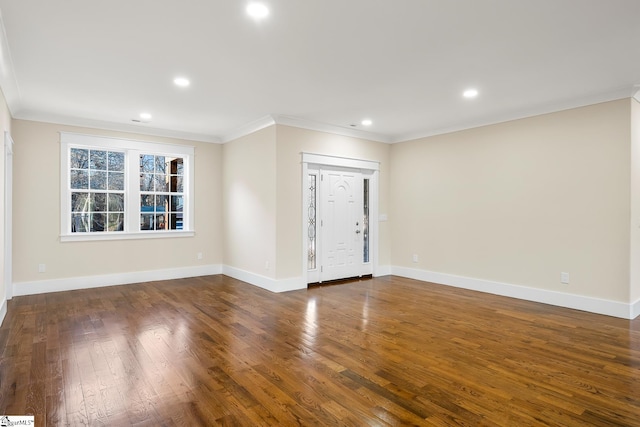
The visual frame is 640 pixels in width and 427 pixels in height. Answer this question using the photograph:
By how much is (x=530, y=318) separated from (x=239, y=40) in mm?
4278

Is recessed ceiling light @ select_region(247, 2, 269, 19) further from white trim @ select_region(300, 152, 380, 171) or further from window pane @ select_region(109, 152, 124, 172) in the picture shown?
window pane @ select_region(109, 152, 124, 172)

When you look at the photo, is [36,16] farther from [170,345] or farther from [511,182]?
[511,182]

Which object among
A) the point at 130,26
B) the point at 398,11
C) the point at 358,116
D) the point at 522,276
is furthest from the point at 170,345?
the point at 522,276

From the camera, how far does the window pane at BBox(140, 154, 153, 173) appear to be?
6324mm

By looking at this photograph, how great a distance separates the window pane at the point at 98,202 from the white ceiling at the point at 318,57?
4.21 feet

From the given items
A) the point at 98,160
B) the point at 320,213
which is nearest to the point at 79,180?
the point at 98,160

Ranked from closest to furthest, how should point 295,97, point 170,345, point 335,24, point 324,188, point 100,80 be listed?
point 335,24 → point 170,345 → point 100,80 → point 295,97 → point 324,188

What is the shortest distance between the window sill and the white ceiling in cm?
181

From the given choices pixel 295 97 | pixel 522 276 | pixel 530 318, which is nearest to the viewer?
pixel 530 318

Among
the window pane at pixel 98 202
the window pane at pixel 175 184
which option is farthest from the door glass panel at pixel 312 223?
the window pane at pixel 98 202

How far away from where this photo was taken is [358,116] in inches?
213

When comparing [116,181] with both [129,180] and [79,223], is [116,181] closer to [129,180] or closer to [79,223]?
[129,180]

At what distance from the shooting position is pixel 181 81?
3977 millimetres

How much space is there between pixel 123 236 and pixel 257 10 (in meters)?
4.87
